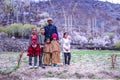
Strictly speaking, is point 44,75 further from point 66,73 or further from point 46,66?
point 46,66

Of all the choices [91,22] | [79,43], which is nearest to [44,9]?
[91,22]

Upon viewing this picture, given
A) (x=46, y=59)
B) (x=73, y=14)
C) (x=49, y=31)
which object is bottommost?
(x=46, y=59)

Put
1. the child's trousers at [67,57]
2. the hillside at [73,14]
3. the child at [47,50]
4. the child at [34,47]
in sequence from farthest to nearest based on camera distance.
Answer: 1. the hillside at [73,14]
2. the child's trousers at [67,57]
3. the child at [47,50]
4. the child at [34,47]

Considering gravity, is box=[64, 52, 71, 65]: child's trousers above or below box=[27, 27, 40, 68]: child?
below

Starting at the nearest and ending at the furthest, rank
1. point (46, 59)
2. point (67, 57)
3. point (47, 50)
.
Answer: point (47, 50) < point (46, 59) < point (67, 57)

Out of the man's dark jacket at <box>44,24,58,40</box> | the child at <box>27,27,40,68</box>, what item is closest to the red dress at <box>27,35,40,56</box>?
the child at <box>27,27,40,68</box>

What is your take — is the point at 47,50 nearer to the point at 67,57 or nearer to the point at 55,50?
the point at 55,50

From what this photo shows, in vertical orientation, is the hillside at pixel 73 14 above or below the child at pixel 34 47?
above

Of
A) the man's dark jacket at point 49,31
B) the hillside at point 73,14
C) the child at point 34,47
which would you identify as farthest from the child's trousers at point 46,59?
the hillside at point 73,14

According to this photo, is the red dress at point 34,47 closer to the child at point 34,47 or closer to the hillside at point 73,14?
the child at point 34,47

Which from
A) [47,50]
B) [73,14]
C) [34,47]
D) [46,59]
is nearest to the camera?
[34,47]

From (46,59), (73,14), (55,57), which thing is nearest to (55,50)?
(55,57)

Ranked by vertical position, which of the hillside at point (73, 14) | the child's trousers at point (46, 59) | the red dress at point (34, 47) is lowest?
the child's trousers at point (46, 59)

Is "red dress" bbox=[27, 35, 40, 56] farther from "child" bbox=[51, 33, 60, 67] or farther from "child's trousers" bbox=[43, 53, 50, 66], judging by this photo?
"child" bbox=[51, 33, 60, 67]
